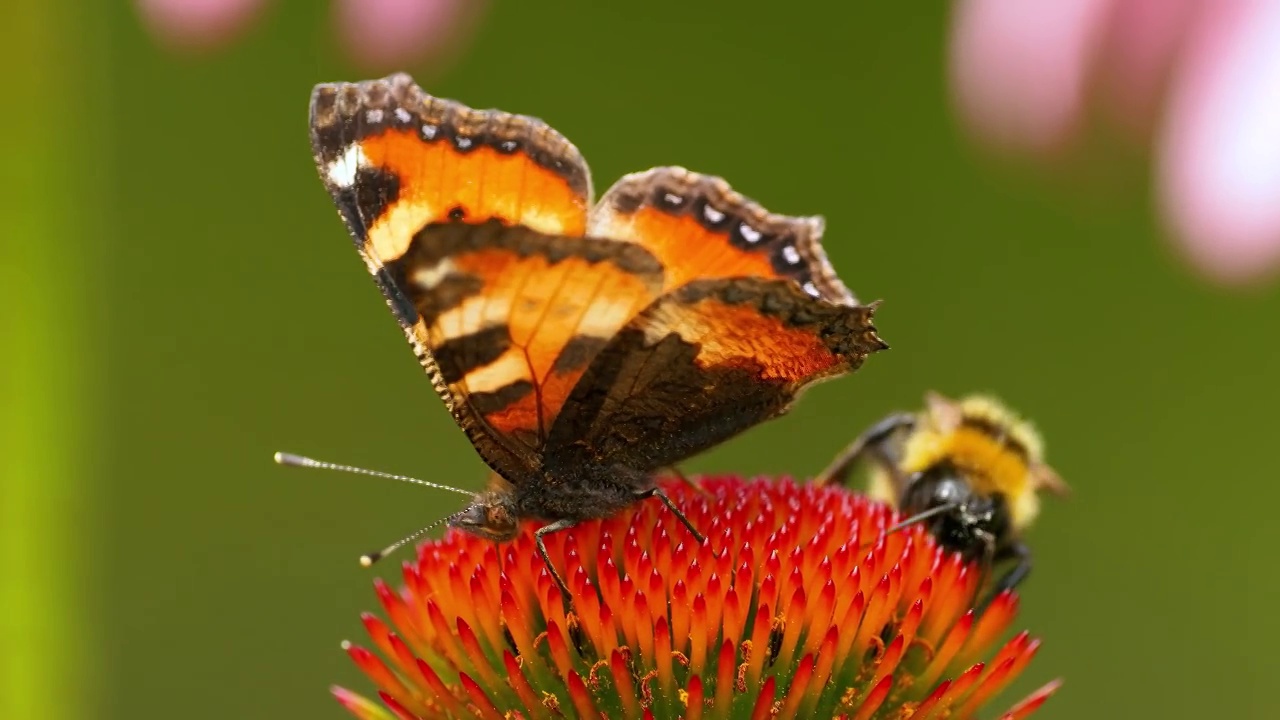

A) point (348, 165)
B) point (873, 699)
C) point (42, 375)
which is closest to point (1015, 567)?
point (873, 699)

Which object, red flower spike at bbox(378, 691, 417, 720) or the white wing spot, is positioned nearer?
red flower spike at bbox(378, 691, 417, 720)

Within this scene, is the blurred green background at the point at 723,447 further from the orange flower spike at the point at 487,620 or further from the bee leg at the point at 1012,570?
the orange flower spike at the point at 487,620

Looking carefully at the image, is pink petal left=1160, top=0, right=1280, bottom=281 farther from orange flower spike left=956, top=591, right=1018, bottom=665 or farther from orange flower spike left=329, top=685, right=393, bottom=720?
orange flower spike left=329, top=685, right=393, bottom=720

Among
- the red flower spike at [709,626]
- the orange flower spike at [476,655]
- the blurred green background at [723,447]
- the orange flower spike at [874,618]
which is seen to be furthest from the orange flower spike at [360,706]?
the blurred green background at [723,447]

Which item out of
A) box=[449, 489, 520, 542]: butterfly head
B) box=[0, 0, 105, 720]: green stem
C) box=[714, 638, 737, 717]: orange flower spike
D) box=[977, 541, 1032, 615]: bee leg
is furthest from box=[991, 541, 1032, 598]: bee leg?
box=[0, 0, 105, 720]: green stem

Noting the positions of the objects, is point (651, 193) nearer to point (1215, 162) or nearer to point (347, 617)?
point (1215, 162)
